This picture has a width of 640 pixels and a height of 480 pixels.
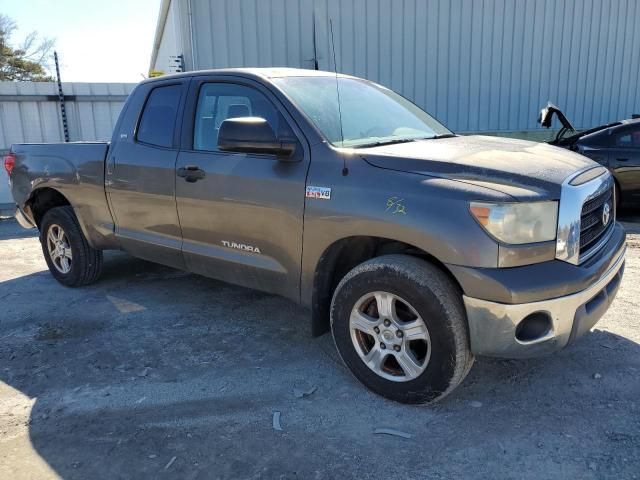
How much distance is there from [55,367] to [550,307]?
3.15 metres

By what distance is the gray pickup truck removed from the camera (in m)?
2.69

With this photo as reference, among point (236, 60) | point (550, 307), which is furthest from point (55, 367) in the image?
point (236, 60)

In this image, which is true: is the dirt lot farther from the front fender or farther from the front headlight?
the front headlight

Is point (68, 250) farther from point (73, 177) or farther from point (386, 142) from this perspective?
point (386, 142)

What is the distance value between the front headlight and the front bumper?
1.06ft

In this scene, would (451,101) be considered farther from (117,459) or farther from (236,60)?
(117,459)

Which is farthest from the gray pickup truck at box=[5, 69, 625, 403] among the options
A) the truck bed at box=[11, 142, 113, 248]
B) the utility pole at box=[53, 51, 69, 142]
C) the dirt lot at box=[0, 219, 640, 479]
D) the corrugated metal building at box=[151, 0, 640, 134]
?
the utility pole at box=[53, 51, 69, 142]

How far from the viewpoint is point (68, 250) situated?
5355mm

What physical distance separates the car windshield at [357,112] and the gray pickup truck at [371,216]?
2 cm

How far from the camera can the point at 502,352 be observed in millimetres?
2754

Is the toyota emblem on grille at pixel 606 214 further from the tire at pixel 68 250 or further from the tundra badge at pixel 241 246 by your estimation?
the tire at pixel 68 250

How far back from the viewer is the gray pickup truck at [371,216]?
8.82ft

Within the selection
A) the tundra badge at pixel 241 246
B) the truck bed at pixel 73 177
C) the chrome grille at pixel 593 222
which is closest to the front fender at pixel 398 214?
the tundra badge at pixel 241 246

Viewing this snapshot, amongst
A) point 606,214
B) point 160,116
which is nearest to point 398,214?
point 606,214
